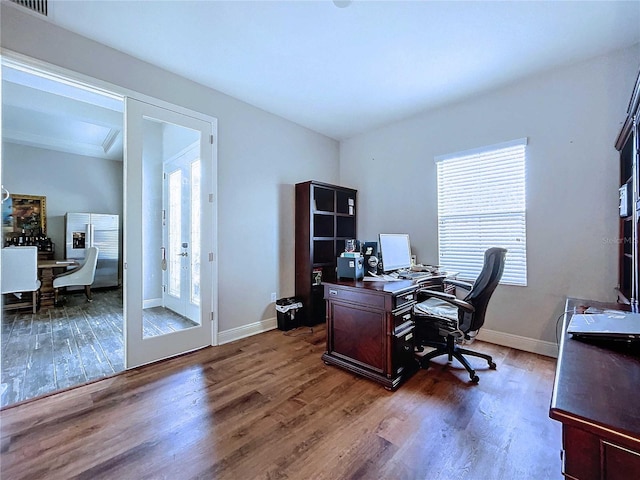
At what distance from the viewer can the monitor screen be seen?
2.75m

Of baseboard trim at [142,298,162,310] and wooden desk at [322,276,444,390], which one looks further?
baseboard trim at [142,298,162,310]

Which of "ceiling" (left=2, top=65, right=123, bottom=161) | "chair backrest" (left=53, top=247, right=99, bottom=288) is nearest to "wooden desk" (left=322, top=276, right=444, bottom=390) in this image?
"ceiling" (left=2, top=65, right=123, bottom=161)

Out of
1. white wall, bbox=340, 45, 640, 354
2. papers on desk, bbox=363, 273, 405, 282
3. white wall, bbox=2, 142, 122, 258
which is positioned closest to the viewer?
white wall, bbox=340, 45, 640, 354

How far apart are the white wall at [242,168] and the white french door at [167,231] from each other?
174 millimetres

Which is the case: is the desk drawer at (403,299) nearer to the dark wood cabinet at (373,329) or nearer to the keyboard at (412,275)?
the dark wood cabinet at (373,329)

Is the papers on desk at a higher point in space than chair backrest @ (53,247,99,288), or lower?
higher

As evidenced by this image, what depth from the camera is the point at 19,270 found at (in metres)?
3.75

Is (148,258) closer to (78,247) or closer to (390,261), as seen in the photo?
(390,261)

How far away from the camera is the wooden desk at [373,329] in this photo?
7.04ft

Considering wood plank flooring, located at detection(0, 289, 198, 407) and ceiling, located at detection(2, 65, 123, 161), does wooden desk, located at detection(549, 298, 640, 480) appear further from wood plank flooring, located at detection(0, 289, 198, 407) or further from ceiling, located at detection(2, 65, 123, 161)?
ceiling, located at detection(2, 65, 123, 161)

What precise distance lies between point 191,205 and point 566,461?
330 centimetres

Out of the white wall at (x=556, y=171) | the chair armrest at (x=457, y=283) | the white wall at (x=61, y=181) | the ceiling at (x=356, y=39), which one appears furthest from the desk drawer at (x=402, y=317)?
the white wall at (x=61, y=181)

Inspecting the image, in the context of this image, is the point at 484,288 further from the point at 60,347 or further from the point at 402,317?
the point at 60,347

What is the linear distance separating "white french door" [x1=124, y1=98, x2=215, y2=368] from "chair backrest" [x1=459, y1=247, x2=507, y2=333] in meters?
2.53
